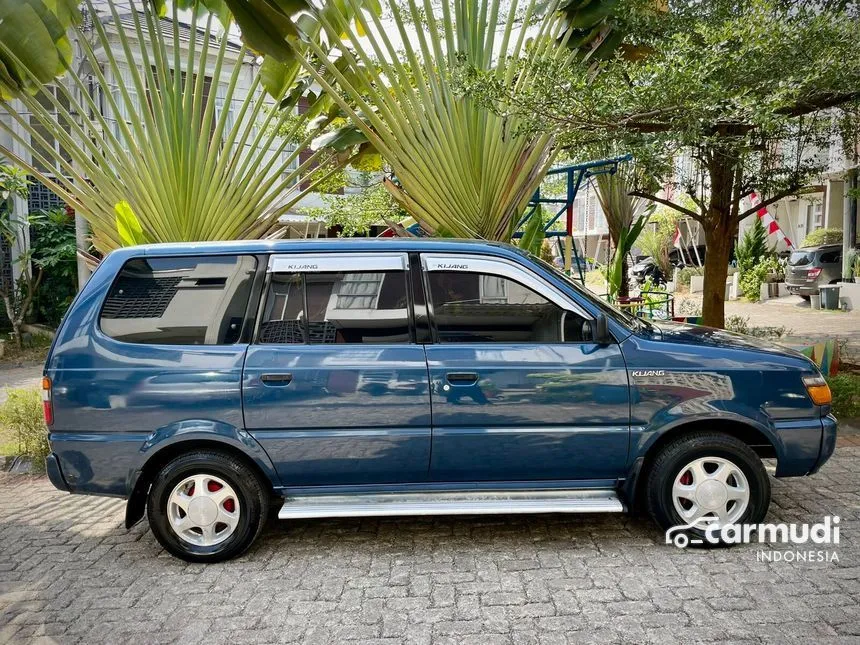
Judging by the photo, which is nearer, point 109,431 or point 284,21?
point 109,431

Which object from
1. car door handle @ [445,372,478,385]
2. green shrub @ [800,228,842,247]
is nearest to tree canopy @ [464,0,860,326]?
car door handle @ [445,372,478,385]

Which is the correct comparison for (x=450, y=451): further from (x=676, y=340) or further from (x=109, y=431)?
(x=109, y=431)

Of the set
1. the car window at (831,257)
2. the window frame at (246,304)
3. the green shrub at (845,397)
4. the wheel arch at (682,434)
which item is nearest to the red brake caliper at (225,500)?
the window frame at (246,304)

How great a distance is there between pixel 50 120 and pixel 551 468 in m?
6.62

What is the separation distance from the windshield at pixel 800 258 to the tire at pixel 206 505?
19.2m

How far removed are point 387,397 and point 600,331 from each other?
1361mm

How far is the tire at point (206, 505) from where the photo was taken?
3.83 meters

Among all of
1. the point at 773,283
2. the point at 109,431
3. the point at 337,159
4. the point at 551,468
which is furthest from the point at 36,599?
the point at 773,283

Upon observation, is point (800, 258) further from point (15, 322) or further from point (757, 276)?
point (15, 322)

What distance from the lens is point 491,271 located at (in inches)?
156

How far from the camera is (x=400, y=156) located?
694 centimetres

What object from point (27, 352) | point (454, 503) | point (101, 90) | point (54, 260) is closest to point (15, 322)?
point (27, 352)

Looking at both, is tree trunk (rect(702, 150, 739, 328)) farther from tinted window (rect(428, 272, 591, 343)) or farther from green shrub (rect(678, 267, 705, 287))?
green shrub (rect(678, 267, 705, 287))

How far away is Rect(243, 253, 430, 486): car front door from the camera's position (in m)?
3.77
